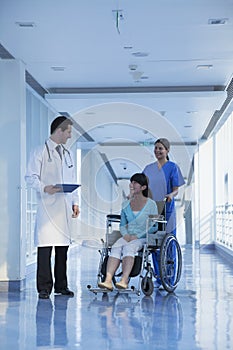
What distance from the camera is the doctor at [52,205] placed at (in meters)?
4.23

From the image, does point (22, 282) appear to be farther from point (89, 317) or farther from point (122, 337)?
point (122, 337)

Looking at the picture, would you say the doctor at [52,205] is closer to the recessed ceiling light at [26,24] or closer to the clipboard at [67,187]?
the clipboard at [67,187]

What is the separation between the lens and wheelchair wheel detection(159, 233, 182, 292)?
4.36 meters

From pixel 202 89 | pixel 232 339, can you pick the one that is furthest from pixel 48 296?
pixel 202 89

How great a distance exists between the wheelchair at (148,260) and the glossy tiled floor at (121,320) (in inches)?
2.9

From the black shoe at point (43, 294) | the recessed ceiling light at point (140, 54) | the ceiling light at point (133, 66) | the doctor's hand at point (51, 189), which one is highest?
the ceiling light at point (133, 66)

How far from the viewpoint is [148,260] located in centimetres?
451

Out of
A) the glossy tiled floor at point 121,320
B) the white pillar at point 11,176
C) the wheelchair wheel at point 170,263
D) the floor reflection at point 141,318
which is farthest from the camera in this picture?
the white pillar at point 11,176

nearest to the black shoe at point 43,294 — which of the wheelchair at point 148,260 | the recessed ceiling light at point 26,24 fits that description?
the wheelchair at point 148,260

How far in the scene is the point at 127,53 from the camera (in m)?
5.05

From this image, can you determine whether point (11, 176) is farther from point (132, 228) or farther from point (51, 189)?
point (132, 228)

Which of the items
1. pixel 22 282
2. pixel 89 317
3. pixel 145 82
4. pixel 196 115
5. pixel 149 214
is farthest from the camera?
pixel 196 115

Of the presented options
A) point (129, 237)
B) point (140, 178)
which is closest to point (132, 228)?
point (129, 237)

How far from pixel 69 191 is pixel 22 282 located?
117 centimetres
